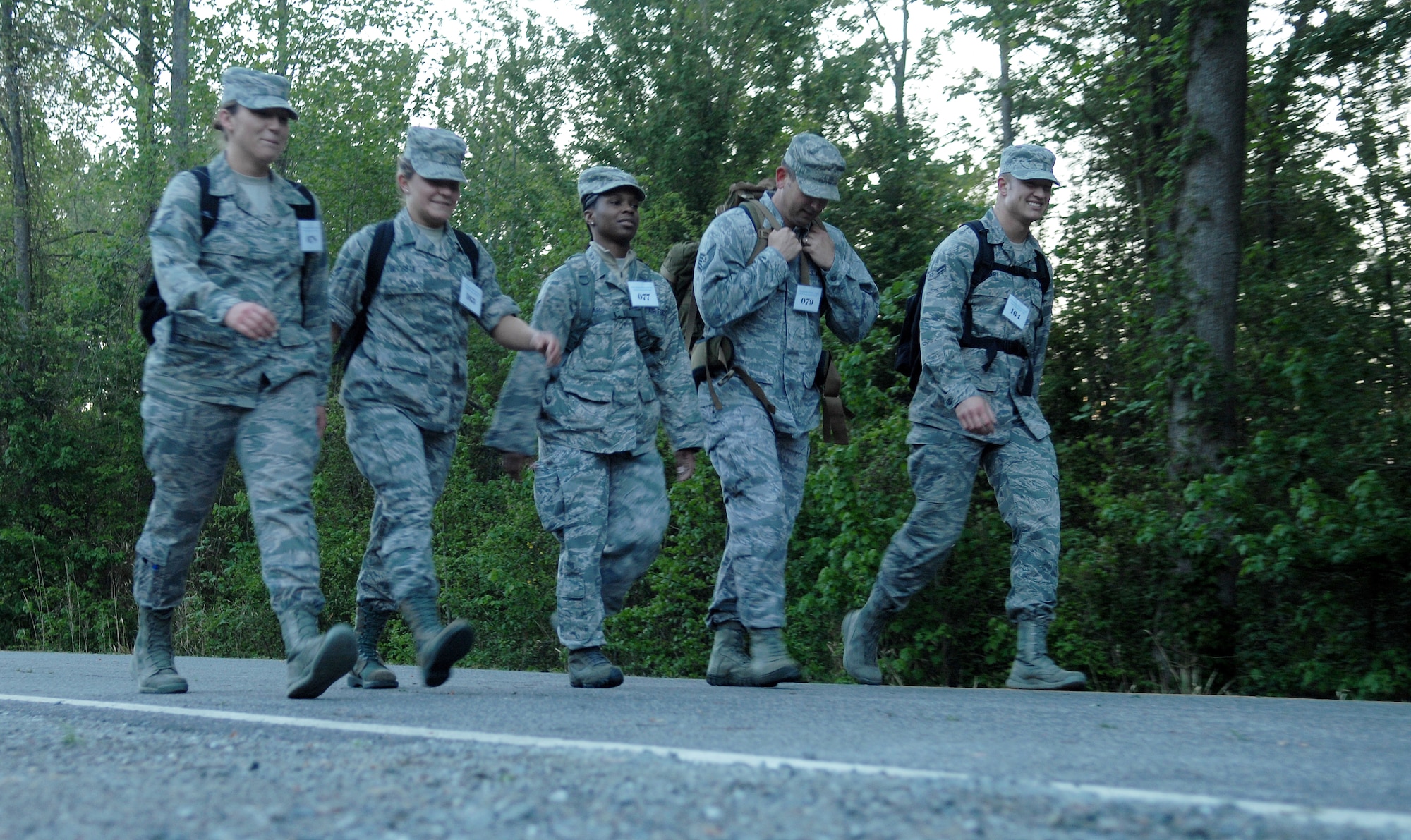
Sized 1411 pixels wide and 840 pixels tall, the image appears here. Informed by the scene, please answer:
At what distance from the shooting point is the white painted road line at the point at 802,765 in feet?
8.47

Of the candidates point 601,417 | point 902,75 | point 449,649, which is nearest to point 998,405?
Result: point 601,417

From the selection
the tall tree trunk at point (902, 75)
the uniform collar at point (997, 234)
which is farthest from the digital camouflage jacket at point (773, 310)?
the tall tree trunk at point (902, 75)

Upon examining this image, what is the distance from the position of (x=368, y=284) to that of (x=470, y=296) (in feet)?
1.30

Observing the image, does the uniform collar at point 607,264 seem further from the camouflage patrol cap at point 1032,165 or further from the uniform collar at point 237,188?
the camouflage patrol cap at point 1032,165

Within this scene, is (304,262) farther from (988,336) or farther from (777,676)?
(988,336)

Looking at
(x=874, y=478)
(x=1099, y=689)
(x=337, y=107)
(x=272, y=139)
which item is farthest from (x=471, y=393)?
(x=337, y=107)

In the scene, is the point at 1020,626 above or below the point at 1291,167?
below

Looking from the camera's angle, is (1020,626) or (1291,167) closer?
(1020,626)

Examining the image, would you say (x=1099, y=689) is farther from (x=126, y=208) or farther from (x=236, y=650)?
(x=126, y=208)

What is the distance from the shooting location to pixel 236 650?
47.3 feet

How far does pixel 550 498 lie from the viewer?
6078 mm

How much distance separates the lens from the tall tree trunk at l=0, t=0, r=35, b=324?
23.0 meters

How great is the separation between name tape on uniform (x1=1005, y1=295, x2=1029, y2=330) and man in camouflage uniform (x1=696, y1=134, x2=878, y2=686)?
611 millimetres

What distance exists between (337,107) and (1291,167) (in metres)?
14.5
